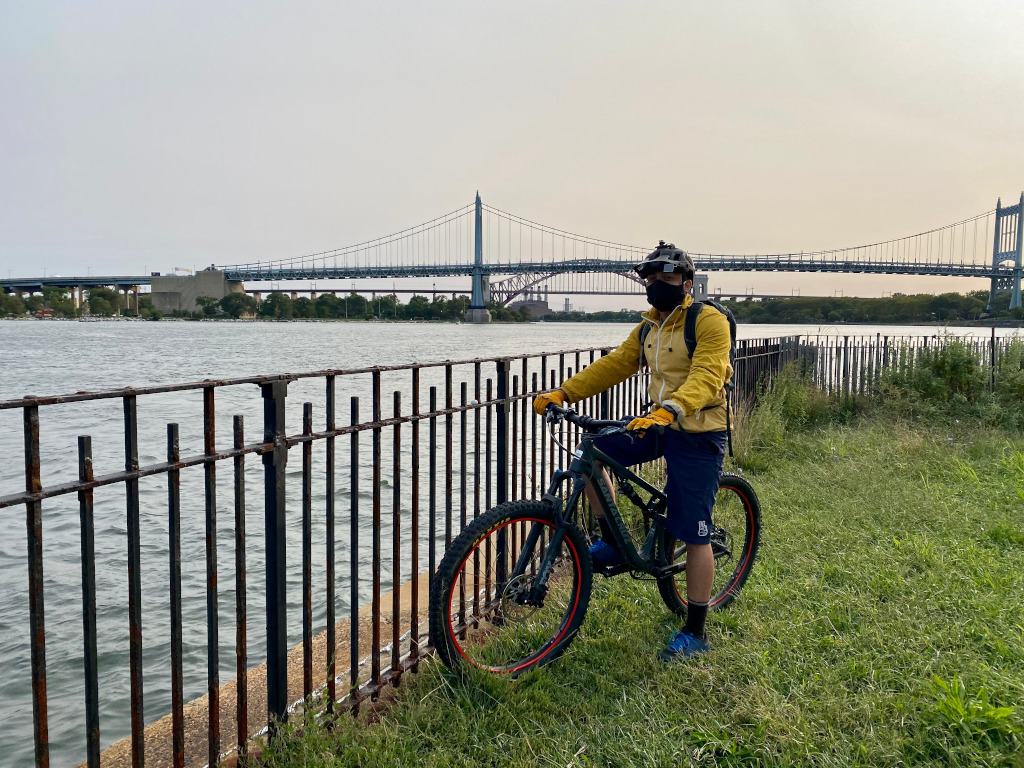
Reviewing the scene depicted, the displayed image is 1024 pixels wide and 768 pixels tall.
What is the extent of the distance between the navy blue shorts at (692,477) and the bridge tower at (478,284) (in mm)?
70047

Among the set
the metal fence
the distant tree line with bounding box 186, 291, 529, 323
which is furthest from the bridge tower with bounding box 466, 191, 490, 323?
the metal fence

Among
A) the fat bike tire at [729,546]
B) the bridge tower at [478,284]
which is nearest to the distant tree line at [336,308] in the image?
the bridge tower at [478,284]

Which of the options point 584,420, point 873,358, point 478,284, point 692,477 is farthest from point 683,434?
point 478,284

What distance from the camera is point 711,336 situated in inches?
126

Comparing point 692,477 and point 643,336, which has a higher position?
point 643,336

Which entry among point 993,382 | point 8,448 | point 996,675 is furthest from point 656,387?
point 8,448

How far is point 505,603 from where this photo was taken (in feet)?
11.3

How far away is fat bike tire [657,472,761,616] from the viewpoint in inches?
147

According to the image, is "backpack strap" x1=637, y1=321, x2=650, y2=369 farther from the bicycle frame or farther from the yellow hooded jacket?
the bicycle frame

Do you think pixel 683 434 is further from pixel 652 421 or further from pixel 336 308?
pixel 336 308

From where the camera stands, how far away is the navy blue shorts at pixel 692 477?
3.30m

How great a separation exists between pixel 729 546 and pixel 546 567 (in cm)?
137

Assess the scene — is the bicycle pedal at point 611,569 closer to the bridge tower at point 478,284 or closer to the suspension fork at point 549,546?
the suspension fork at point 549,546

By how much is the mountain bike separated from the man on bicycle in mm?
99
